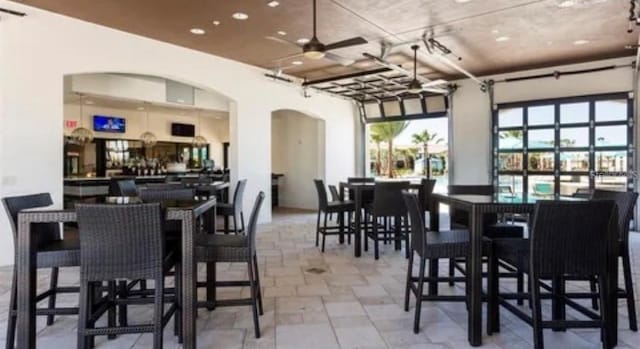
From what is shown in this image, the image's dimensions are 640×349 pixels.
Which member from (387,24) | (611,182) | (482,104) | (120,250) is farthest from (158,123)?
(611,182)

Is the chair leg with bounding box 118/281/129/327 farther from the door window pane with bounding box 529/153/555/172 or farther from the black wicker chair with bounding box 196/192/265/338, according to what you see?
the door window pane with bounding box 529/153/555/172

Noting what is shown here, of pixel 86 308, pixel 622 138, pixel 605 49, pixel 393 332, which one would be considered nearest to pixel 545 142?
pixel 622 138

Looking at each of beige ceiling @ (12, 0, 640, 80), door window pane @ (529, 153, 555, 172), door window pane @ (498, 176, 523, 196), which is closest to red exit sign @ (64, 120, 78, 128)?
beige ceiling @ (12, 0, 640, 80)

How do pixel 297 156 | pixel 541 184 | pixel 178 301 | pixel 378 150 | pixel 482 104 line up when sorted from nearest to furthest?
pixel 178 301 < pixel 541 184 < pixel 482 104 < pixel 297 156 < pixel 378 150

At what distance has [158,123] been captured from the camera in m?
12.4

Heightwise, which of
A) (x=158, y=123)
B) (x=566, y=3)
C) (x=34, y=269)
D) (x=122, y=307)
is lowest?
(x=122, y=307)

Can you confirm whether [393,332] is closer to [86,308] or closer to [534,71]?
[86,308]

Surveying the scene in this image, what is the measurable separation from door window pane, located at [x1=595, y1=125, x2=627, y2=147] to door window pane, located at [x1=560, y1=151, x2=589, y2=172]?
34 cm

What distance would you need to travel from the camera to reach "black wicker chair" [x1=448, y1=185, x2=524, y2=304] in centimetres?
361

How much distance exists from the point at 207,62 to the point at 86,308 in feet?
19.2

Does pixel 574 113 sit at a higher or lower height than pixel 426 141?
higher

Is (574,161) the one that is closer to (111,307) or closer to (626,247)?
(626,247)

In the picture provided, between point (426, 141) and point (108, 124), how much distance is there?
9.78 meters

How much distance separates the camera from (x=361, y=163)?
11.2 metres
